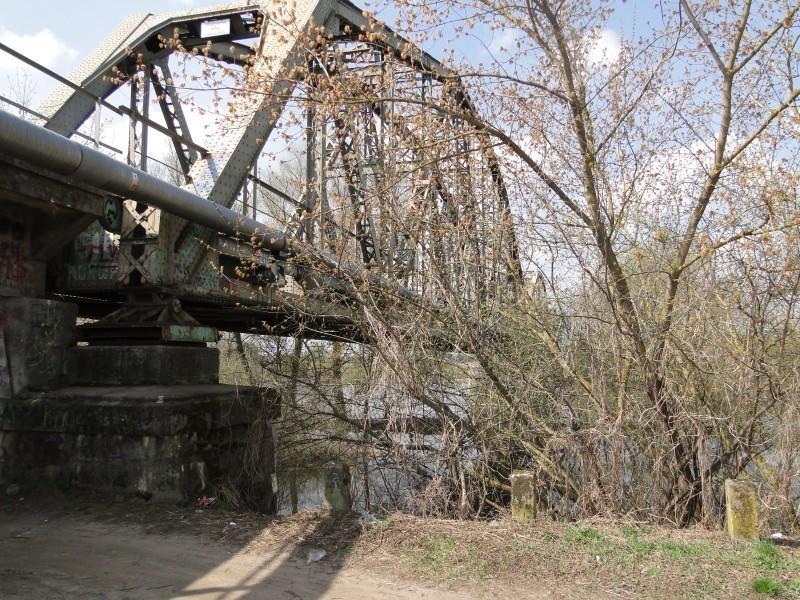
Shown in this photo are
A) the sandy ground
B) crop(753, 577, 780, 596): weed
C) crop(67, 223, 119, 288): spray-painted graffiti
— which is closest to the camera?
crop(753, 577, 780, 596): weed

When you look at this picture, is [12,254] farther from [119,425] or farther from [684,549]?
[684,549]

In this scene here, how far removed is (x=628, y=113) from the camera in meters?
5.82

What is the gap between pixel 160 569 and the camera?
450cm

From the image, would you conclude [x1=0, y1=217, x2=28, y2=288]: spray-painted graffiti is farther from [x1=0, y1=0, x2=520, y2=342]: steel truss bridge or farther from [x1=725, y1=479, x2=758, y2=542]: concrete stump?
[x1=725, y1=479, x2=758, y2=542]: concrete stump

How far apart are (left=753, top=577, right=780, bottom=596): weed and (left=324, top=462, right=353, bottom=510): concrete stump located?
3.45 metres

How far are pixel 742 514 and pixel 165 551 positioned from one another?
4.41 metres

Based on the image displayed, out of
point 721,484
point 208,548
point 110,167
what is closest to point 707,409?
point 721,484

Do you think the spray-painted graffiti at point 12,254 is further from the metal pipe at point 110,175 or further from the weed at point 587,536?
the weed at point 587,536

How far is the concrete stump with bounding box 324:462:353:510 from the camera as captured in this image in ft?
20.1

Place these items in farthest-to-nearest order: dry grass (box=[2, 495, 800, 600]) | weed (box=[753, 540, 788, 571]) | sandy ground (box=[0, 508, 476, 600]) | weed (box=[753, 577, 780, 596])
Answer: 1. weed (box=[753, 540, 788, 571])
2. dry grass (box=[2, 495, 800, 600])
3. sandy ground (box=[0, 508, 476, 600])
4. weed (box=[753, 577, 780, 596])

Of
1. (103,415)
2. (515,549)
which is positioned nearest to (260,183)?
(103,415)

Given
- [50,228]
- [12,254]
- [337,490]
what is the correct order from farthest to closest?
1. [50,228]
2. [12,254]
3. [337,490]

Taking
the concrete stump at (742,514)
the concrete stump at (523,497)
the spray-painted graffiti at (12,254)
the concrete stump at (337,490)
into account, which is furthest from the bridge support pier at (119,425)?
the concrete stump at (742,514)

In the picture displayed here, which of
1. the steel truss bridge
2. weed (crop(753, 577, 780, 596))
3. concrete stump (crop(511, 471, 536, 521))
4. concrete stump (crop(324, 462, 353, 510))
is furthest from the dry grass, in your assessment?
the steel truss bridge
